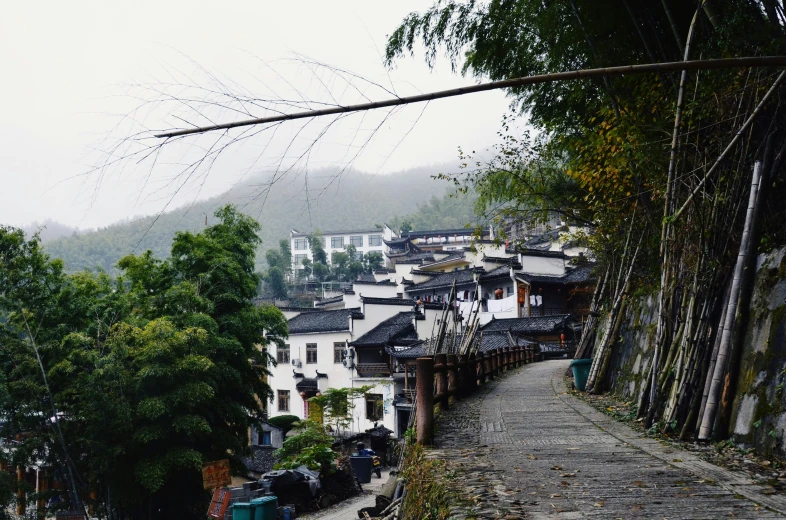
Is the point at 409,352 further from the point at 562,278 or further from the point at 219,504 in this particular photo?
the point at 219,504

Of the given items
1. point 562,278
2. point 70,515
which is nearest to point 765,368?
point 70,515

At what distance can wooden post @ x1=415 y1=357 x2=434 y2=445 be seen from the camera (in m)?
7.08

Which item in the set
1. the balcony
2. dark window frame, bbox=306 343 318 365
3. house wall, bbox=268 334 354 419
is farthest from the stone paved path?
dark window frame, bbox=306 343 318 365

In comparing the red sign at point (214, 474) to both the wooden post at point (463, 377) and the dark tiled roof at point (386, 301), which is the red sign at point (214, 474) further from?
the dark tiled roof at point (386, 301)

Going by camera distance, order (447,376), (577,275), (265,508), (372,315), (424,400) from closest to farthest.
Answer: (424,400)
(447,376)
(265,508)
(577,275)
(372,315)

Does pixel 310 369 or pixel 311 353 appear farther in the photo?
pixel 311 353

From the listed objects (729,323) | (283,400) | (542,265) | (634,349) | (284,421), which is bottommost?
(284,421)

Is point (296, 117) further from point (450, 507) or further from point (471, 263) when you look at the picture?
point (471, 263)

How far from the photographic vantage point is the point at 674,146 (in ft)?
24.0

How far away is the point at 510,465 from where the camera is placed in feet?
19.2

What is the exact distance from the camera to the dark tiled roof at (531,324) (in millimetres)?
33406

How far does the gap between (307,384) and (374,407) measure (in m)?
4.90

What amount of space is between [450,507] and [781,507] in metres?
2.06

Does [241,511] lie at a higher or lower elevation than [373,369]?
lower
